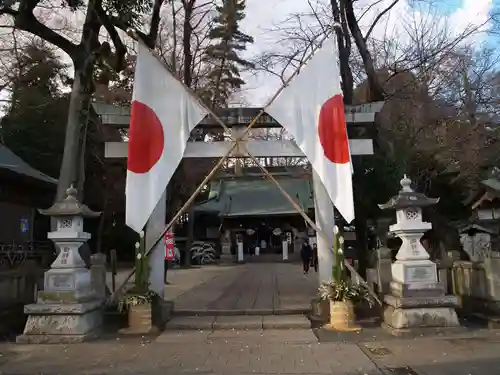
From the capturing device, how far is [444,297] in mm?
9172

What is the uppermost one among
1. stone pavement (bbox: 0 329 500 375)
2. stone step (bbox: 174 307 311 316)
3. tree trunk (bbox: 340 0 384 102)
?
tree trunk (bbox: 340 0 384 102)

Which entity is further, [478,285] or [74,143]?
[74,143]

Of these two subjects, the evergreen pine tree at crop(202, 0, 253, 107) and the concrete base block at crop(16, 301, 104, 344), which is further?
the evergreen pine tree at crop(202, 0, 253, 107)

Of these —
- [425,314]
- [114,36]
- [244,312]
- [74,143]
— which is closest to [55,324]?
[244,312]

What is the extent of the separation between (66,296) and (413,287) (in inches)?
254

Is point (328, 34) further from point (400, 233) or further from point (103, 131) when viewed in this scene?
point (103, 131)

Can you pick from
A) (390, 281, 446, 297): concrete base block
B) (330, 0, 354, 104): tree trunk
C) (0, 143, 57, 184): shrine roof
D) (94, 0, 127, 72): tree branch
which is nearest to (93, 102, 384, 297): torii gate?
(390, 281, 446, 297): concrete base block

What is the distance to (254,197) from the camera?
134 feet

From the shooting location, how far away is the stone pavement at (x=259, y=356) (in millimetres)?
6828

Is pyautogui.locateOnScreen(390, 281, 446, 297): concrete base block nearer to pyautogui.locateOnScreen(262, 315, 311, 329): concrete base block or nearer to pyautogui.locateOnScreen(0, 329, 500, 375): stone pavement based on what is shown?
pyautogui.locateOnScreen(0, 329, 500, 375): stone pavement

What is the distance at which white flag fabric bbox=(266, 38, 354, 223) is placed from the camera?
9.92 m

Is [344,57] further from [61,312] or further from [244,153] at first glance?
[61,312]

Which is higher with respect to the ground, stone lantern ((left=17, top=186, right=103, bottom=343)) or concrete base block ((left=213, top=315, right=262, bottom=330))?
stone lantern ((left=17, top=186, right=103, bottom=343))

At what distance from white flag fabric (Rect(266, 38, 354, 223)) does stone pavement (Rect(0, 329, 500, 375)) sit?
9.18 feet
